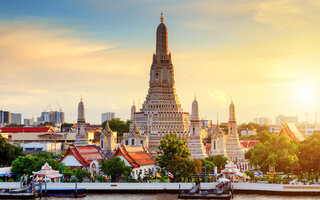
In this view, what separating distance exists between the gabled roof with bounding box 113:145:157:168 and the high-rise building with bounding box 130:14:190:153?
16.9m

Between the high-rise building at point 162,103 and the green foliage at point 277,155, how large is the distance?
23.2 metres

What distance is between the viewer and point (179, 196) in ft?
204

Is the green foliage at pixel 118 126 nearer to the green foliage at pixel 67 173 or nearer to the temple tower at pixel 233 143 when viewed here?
the temple tower at pixel 233 143

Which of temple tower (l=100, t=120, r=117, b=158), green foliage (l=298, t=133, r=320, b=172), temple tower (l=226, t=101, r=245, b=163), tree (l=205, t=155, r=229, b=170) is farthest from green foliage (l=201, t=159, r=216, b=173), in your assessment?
temple tower (l=100, t=120, r=117, b=158)

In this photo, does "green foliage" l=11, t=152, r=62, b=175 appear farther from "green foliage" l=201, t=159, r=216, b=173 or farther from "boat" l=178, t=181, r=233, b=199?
"green foliage" l=201, t=159, r=216, b=173

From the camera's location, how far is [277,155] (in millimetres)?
82938

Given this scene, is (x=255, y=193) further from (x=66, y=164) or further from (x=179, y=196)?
(x=66, y=164)

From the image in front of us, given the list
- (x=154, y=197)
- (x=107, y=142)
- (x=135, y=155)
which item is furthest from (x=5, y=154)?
(x=154, y=197)

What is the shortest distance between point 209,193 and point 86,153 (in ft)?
87.7

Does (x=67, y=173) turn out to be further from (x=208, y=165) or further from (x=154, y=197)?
(x=208, y=165)

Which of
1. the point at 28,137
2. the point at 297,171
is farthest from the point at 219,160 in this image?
the point at 28,137

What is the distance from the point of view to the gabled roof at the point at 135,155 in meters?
78.4

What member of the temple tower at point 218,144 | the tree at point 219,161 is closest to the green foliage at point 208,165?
the tree at point 219,161

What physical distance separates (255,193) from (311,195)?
678 cm
